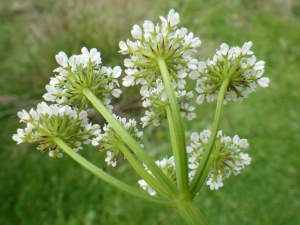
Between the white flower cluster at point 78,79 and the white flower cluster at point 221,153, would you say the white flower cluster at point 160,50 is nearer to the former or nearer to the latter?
the white flower cluster at point 78,79

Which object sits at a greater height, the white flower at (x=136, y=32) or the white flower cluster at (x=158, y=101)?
the white flower at (x=136, y=32)

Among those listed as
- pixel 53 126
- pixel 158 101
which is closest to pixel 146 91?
pixel 158 101

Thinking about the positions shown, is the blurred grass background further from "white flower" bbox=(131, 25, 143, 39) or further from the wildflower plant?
"white flower" bbox=(131, 25, 143, 39)

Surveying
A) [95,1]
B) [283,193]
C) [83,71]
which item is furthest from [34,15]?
[83,71]

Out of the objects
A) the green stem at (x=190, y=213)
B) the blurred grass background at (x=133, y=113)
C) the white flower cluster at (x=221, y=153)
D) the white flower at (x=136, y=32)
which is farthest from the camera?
the blurred grass background at (x=133, y=113)

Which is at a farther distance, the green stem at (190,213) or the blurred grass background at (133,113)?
the blurred grass background at (133,113)

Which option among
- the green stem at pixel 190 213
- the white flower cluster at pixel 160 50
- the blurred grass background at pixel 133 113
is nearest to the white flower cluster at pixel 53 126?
the white flower cluster at pixel 160 50

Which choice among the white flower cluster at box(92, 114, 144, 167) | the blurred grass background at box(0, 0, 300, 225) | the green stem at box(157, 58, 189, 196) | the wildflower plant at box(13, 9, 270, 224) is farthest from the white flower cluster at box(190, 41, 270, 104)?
the blurred grass background at box(0, 0, 300, 225)
